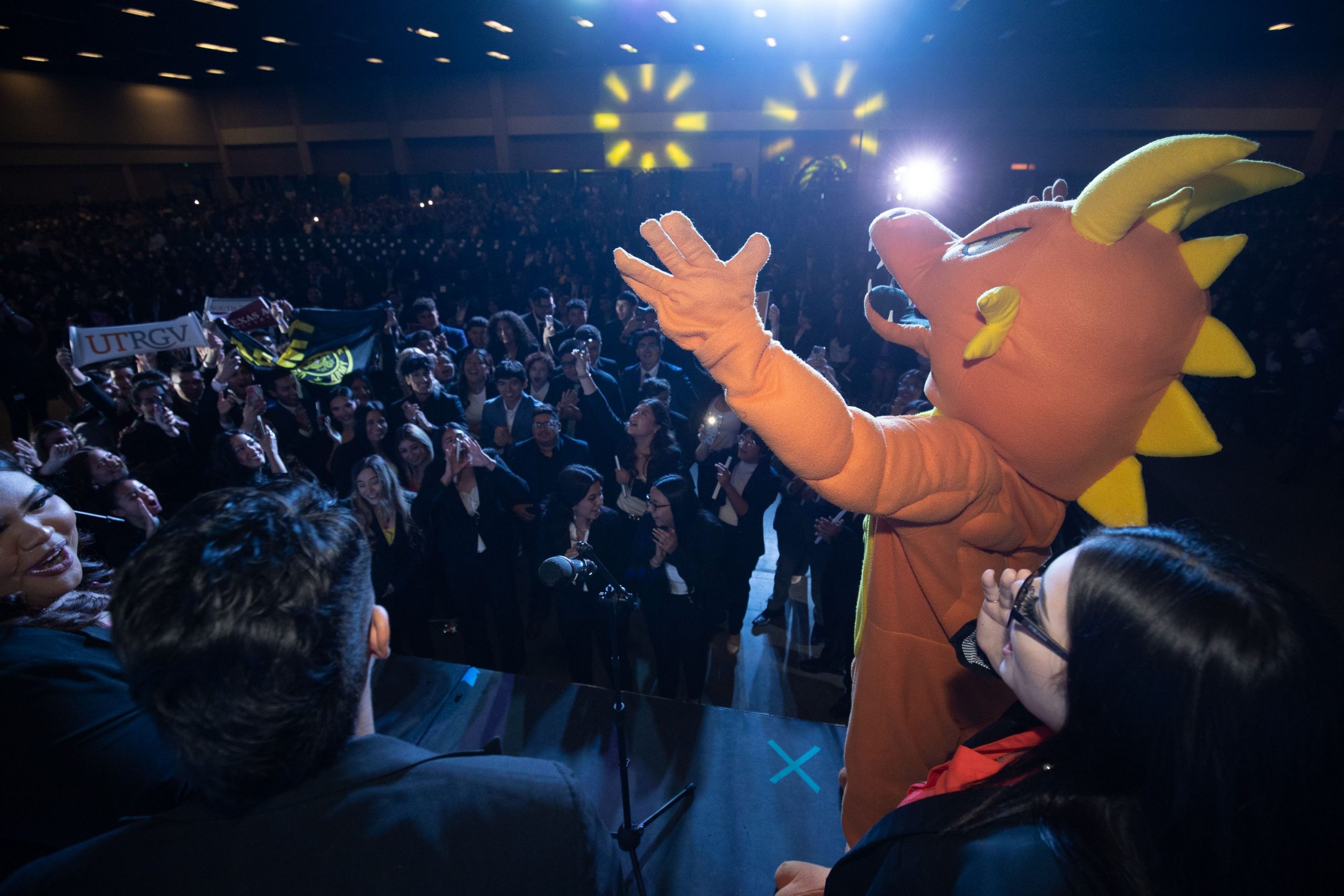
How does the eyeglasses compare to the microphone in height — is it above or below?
above

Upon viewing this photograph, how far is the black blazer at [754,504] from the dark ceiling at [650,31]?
957 cm

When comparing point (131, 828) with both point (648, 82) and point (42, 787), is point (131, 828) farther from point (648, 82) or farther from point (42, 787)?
point (648, 82)

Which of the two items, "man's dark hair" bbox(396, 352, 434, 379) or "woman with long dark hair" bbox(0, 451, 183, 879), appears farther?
"man's dark hair" bbox(396, 352, 434, 379)

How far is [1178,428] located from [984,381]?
576 millimetres

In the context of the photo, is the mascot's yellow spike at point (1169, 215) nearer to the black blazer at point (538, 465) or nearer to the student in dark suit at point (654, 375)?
the black blazer at point (538, 465)

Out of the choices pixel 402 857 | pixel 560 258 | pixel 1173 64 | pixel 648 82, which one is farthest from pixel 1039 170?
pixel 402 857

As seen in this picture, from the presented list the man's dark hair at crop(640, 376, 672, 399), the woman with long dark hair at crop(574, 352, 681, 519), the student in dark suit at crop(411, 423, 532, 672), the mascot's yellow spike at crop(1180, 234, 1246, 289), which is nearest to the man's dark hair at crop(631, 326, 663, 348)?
the man's dark hair at crop(640, 376, 672, 399)

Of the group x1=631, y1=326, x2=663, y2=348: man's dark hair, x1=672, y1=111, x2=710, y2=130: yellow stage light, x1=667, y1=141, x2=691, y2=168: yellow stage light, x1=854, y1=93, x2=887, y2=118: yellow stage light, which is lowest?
x1=631, y1=326, x2=663, y2=348: man's dark hair

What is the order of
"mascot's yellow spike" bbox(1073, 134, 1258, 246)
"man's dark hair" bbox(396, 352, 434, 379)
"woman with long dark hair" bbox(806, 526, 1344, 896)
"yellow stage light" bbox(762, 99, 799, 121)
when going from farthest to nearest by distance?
"yellow stage light" bbox(762, 99, 799, 121) → "man's dark hair" bbox(396, 352, 434, 379) → "mascot's yellow spike" bbox(1073, 134, 1258, 246) → "woman with long dark hair" bbox(806, 526, 1344, 896)

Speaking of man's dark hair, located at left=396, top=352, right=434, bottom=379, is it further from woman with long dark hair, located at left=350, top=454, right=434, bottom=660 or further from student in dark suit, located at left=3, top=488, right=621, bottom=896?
student in dark suit, located at left=3, top=488, right=621, bottom=896

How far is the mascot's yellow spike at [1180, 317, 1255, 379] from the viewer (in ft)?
4.72

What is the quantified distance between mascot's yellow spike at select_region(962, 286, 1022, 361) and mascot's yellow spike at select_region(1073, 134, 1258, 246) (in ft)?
0.81

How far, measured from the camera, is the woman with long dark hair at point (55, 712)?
1207 mm

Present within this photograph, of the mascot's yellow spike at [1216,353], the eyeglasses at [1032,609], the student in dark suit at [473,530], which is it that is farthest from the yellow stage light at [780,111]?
the eyeglasses at [1032,609]
